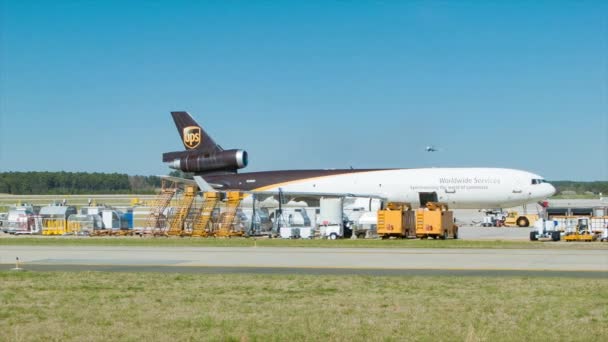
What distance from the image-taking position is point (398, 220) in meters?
43.7

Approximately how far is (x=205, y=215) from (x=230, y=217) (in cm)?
175

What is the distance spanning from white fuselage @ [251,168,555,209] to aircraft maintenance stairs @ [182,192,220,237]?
19534mm

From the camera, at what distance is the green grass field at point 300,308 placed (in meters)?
12.9

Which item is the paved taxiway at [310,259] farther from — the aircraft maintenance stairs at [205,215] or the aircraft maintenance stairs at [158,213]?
the aircraft maintenance stairs at [158,213]

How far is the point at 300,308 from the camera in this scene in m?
→ 15.5

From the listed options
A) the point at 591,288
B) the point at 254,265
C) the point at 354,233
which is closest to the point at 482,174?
the point at 354,233

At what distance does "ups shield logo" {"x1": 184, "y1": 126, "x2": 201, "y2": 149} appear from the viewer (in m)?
75.3

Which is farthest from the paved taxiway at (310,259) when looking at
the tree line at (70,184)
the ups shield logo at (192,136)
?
the tree line at (70,184)

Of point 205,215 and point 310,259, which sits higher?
point 205,215

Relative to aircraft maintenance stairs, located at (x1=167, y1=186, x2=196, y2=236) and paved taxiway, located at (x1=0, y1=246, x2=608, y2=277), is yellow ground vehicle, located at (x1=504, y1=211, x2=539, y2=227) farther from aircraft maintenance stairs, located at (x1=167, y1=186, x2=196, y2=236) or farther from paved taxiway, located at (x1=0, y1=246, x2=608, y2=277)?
paved taxiway, located at (x1=0, y1=246, x2=608, y2=277)

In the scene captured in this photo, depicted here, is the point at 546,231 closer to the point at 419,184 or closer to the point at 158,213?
the point at 419,184

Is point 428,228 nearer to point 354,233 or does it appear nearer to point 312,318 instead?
point 354,233

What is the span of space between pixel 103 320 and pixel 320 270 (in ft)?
34.0

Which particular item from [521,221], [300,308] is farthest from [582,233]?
[300,308]
